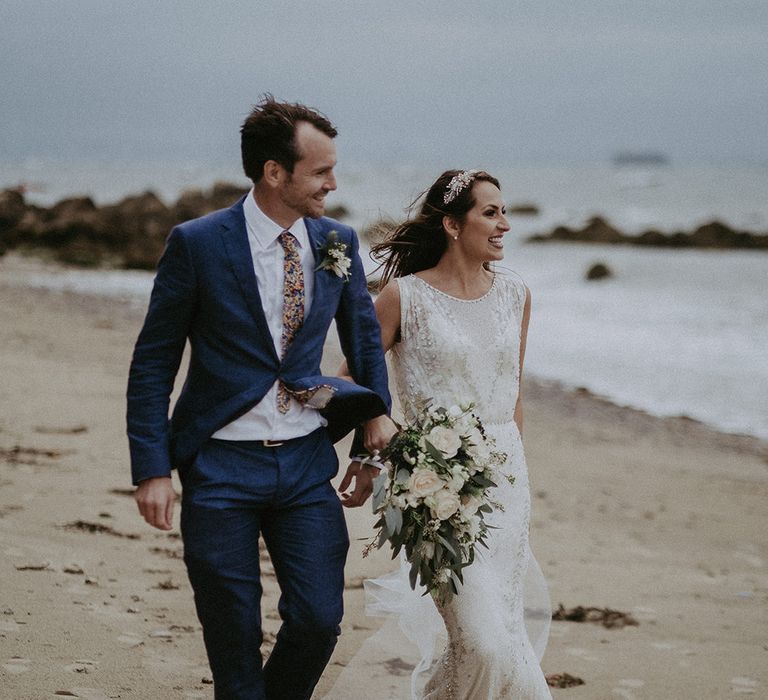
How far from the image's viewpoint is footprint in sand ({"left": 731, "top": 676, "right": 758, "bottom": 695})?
525 centimetres

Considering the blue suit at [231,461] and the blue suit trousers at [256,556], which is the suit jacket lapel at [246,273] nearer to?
the blue suit at [231,461]

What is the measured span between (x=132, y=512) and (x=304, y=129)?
13.2 ft

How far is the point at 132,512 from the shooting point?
693 centimetres

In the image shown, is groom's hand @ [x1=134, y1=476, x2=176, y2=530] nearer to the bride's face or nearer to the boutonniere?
the boutonniere

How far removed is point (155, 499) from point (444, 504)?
3.00 ft

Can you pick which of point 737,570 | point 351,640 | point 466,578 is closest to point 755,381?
point 737,570

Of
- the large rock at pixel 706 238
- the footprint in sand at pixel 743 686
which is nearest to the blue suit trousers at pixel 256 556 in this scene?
the footprint in sand at pixel 743 686

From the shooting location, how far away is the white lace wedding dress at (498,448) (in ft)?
12.7

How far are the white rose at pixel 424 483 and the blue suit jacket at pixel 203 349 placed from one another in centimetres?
35

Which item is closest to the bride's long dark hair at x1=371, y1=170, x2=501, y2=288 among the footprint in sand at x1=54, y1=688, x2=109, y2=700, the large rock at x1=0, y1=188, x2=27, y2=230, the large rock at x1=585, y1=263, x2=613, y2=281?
the footprint in sand at x1=54, y1=688, x2=109, y2=700

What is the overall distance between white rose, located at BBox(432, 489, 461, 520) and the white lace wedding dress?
1.30ft

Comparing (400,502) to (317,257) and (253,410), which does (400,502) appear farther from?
(317,257)

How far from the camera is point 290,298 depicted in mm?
3566

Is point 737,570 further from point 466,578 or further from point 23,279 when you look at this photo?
point 23,279
